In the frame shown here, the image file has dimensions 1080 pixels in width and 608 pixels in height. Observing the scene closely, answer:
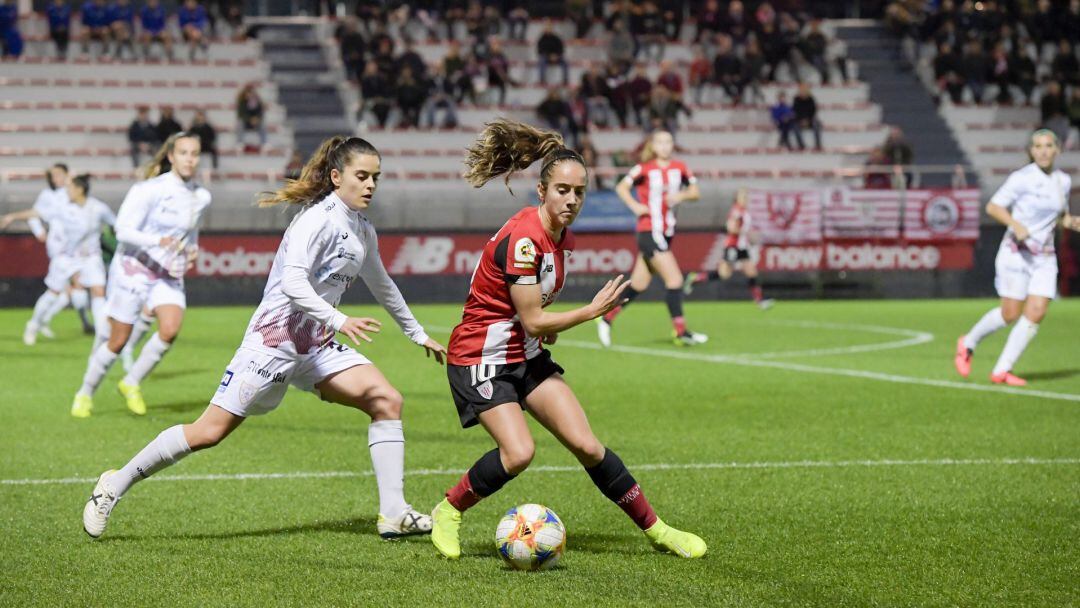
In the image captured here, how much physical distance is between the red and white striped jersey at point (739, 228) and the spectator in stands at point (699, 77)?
26.5 ft

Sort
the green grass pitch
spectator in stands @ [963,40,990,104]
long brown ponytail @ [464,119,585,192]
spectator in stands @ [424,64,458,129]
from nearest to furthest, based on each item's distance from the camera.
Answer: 1. the green grass pitch
2. long brown ponytail @ [464,119,585,192]
3. spectator in stands @ [424,64,458,129]
4. spectator in stands @ [963,40,990,104]

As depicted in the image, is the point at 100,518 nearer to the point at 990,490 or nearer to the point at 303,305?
the point at 303,305

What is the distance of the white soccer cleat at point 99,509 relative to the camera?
6.40 meters

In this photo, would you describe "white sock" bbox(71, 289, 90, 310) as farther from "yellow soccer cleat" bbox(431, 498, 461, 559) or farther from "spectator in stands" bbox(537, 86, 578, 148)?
"yellow soccer cleat" bbox(431, 498, 461, 559)

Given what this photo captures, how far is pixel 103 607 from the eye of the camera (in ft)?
17.1

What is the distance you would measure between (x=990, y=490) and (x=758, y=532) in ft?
6.06

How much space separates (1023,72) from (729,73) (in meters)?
7.68

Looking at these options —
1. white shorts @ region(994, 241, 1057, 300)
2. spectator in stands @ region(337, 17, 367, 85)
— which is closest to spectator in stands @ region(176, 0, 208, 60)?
spectator in stands @ region(337, 17, 367, 85)

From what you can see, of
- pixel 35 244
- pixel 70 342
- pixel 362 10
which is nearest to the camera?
pixel 70 342

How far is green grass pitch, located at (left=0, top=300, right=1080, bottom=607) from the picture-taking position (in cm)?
558

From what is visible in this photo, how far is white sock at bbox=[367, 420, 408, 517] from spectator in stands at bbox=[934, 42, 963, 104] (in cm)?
3053

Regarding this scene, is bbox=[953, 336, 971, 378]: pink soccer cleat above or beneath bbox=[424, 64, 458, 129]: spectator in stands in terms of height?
beneath

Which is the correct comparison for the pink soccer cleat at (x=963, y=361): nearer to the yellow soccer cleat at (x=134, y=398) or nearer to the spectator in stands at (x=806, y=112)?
the yellow soccer cleat at (x=134, y=398)

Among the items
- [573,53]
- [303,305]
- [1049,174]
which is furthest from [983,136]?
[303,305]
